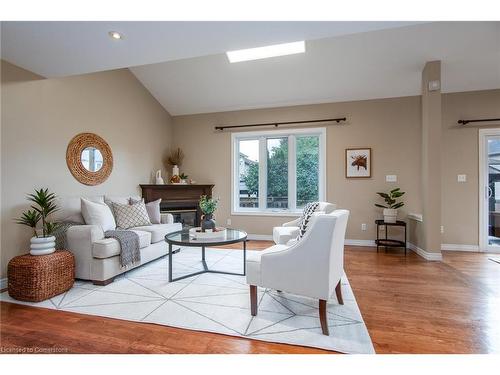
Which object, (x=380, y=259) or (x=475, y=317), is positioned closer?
(x=475, y=317)

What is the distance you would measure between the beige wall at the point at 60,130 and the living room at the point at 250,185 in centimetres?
2

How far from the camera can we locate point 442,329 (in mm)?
1911

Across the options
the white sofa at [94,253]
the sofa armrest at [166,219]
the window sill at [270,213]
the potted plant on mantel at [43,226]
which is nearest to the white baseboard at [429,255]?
the window sill at [270,213]

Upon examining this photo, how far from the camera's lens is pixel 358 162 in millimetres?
4730

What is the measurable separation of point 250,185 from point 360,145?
2279mm

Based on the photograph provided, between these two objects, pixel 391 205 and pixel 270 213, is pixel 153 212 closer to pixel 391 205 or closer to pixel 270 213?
pixel 270 213

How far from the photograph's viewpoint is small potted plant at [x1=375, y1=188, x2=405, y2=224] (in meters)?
4.28

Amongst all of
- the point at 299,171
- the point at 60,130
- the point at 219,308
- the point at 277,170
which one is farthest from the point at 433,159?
the point at 60,130

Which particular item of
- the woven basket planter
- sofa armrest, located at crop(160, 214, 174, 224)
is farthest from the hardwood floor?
sofa armrest, located at crop(160, 214, 174, 224)

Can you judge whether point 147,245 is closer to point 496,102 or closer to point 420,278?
point 420,278

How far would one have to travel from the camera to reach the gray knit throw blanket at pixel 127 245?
2.94 meters
